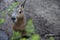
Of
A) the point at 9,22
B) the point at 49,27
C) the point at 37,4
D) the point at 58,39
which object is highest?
the point at 37,4

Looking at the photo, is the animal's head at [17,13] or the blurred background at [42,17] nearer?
the animal's head at [17,13]

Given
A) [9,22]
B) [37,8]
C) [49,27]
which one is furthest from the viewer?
[37,8]

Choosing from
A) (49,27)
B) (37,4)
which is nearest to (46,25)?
(49,27)

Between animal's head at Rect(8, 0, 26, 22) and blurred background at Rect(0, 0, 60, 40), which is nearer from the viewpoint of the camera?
animal's head at Rect(8, 0, 26, 22)

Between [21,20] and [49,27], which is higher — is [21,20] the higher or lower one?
the higher one

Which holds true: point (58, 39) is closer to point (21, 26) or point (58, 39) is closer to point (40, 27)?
point (40, 27)

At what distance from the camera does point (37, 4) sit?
273cm

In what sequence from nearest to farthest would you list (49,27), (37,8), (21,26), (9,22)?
(21,26) → (9,22) → (49,27) → (37,8)

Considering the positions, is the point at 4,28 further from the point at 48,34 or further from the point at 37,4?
the point at 37,4

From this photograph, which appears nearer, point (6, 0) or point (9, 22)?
point (9, 22)

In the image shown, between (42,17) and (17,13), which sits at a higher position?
(17,13)

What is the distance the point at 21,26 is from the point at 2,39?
324 mm

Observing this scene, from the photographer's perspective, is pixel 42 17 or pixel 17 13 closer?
pixel 17 13

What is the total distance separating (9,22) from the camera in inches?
85.5
